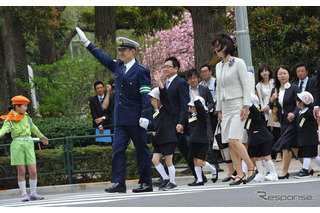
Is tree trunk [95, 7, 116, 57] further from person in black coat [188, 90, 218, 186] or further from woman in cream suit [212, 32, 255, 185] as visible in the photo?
woman in cream suit [212, 32, 255, 185]

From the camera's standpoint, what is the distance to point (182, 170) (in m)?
14.6

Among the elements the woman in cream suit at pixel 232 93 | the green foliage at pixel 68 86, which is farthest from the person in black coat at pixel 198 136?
the green foliage at pixel 68 86

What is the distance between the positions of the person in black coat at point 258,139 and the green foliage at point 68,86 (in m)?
8.87

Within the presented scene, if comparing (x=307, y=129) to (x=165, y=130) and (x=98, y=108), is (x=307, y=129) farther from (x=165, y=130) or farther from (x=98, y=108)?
(x=98, y=108)

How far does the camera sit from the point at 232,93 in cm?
1011

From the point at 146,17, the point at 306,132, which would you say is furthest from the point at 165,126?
the point at 146,17

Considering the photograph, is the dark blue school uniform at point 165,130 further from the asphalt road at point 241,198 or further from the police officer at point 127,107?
the asphalt road at point 241,198

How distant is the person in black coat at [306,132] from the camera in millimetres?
12148

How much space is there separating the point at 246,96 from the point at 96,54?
198 centimetres

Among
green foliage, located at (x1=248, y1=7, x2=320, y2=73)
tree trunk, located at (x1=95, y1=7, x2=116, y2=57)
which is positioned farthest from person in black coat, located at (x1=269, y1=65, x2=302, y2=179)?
tree trunk, located at (x1=95, y1=7, x2=116, y2=57)

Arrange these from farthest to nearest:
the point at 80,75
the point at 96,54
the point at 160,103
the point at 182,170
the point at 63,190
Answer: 1. the point at 80,75
2. the point at 182,170
3. the point at 63,190
4. the point at 160,103
5. the point at 96,54

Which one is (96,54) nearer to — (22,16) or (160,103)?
(160,103)

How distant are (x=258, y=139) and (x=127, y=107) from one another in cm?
256
